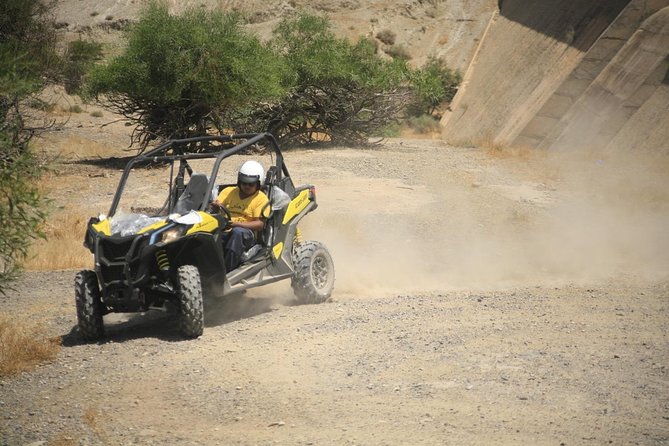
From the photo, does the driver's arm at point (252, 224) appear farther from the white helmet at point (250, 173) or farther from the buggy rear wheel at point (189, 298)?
the buggy rear wheel at point (189, 298)

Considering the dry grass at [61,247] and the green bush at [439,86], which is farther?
the green bush at [439,86]

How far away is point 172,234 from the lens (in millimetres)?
9211

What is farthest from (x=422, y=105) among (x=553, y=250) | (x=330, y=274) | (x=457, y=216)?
(x=330, y=274)

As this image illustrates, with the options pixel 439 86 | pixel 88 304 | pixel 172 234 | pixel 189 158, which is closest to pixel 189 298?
pixel 172 234

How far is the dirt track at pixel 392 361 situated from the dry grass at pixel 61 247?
0.88m

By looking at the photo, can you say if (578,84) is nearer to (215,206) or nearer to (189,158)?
(189,158)

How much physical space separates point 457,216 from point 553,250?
324 centimetres

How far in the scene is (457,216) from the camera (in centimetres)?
1934

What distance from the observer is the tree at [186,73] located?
24.8 meters

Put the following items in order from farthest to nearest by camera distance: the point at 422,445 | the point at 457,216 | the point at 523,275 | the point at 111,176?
1. the point at 111,176
2. the point at 457,216
3. the point at 523,275
4. the point at 422,445

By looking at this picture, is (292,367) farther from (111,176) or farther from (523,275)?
(111,176)

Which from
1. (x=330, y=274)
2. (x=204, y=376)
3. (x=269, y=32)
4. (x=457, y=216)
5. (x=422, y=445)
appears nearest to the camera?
(x=422, y=445)

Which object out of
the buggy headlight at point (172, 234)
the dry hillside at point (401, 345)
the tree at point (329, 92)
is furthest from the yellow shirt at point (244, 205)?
the tree at point (329, 92)

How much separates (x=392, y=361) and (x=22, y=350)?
3.65m
